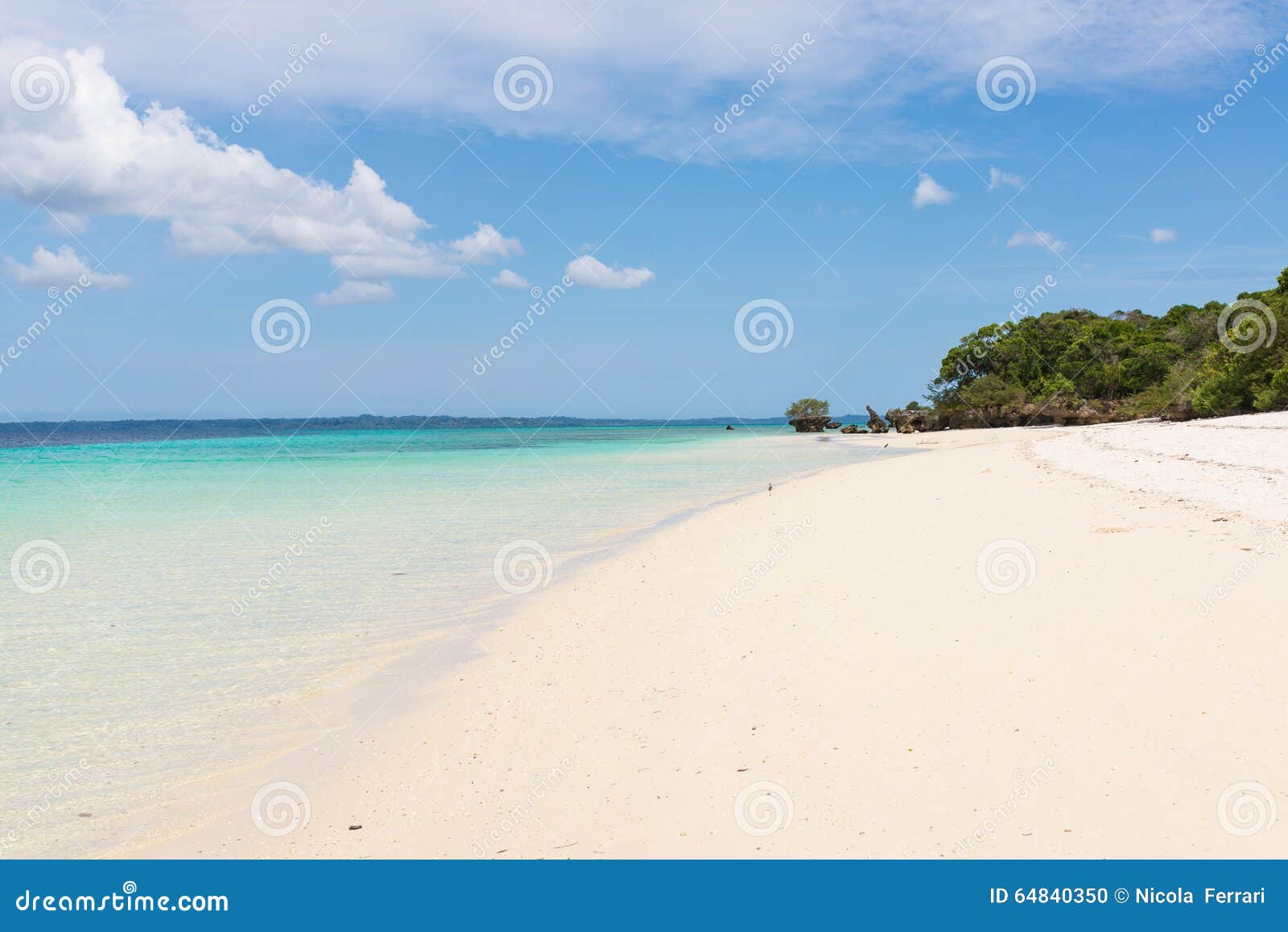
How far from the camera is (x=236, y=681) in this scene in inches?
300

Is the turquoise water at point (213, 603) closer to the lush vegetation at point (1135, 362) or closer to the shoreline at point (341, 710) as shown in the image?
the shoreline at point (341, 710)

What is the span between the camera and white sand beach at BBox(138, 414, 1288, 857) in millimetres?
4266

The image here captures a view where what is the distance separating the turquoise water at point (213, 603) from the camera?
5895 millimetres

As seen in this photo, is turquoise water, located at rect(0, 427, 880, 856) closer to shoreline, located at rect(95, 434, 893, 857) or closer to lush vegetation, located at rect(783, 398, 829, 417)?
shoreline, located at rect(95, 434, 893, 857)

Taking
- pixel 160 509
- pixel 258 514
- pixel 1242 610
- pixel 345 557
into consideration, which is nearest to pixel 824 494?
pixel 345 557

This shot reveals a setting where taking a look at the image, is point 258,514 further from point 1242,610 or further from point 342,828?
point 1242,610

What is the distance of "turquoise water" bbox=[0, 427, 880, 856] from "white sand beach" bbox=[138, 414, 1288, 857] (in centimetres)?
77

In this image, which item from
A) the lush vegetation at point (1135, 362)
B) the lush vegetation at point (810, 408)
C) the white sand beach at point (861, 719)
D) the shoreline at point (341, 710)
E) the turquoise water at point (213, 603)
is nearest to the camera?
the white sand beach at point (861, 719)

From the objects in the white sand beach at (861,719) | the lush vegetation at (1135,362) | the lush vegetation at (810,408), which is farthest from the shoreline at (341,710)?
the lush vegetation at (810,408)

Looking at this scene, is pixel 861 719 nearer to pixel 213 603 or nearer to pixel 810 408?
pixel 213 603

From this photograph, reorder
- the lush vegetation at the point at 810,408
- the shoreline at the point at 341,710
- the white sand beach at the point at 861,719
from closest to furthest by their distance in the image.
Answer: the white sand beach at the point at 861,719 → the shoreline at the point at 341,710 → the lush vegetation at the point at 810,408

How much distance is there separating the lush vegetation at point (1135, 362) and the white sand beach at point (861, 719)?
2425cm

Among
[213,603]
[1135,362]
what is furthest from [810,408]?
[213,603]

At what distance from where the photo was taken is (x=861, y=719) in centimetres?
554
